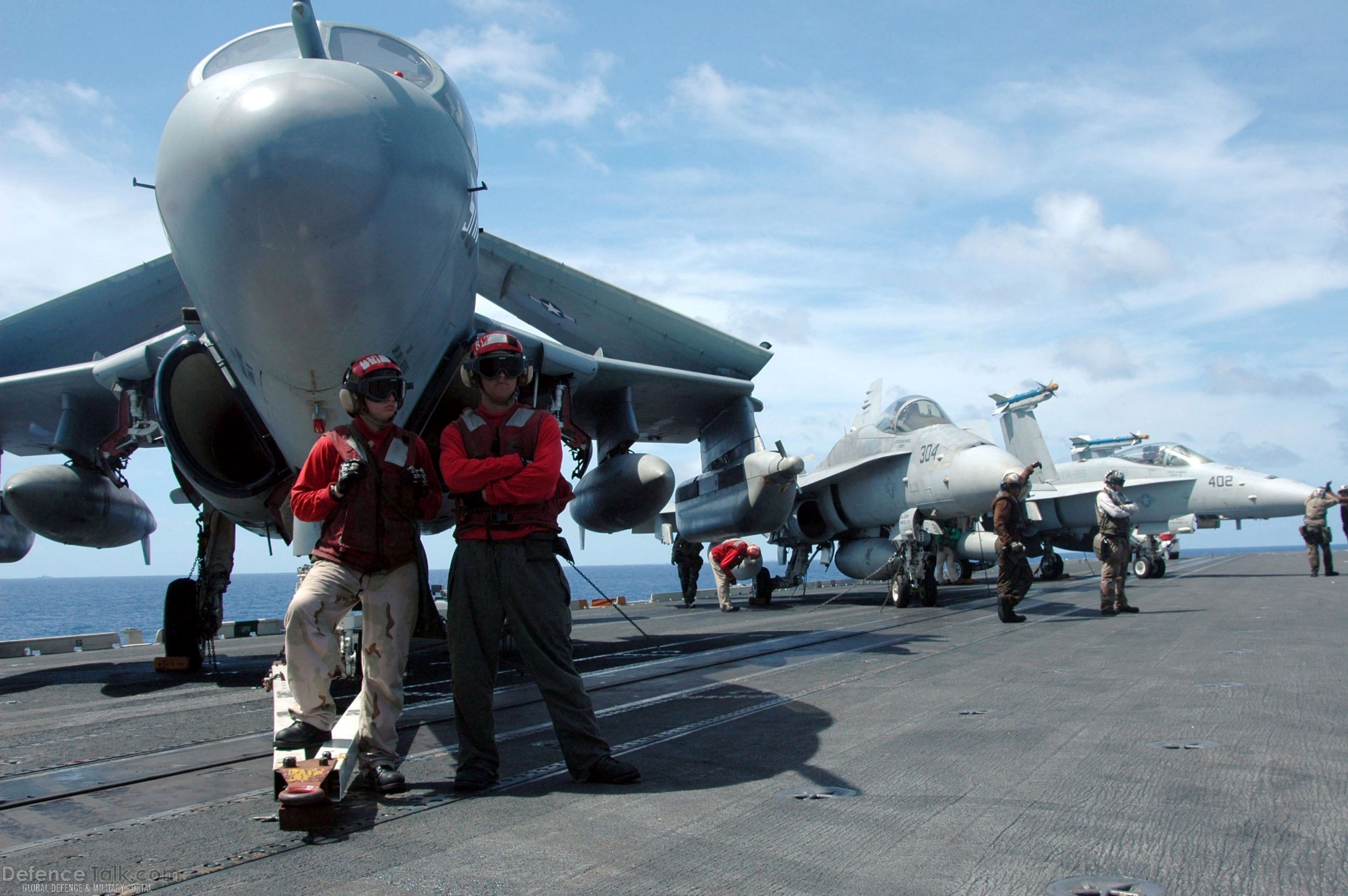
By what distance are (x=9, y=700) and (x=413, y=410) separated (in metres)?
4.34

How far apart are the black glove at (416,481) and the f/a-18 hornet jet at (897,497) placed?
38.5 ft

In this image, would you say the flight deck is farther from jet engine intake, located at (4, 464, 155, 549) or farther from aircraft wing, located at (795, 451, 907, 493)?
aircraft wing, located at (795, 451, 907, 493)

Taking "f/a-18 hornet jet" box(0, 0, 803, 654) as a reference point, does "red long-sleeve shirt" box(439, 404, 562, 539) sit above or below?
below

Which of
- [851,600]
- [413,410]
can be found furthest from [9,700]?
[851,600]

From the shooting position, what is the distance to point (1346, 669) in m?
6.12

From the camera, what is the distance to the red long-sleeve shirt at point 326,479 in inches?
153

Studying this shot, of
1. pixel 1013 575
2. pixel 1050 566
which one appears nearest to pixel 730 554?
pixel 1013 575

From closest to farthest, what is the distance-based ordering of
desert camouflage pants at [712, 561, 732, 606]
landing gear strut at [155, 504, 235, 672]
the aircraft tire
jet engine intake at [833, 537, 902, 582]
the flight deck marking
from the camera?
the flight deck marking → landing gear strut at [155, 504, 235, 672] → the aircraft tire → desert camouflage pants at [712, 561, 732, 606] → jet engine intake at [833, 537, 902, 582]

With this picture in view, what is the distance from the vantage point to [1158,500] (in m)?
Answer: 23.2

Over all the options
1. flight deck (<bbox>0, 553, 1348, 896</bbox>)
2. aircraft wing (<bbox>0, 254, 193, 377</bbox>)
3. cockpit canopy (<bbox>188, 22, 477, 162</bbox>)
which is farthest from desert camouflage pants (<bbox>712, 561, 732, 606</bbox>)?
cockpit canopy (<bbox>188, 22, 477, 162</bbox>)

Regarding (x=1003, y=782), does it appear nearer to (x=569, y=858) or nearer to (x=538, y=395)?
(x=569, y=858)

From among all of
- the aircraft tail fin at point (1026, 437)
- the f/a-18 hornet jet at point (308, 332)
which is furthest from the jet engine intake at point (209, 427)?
the aircraft tail fin at point (1026, 437)

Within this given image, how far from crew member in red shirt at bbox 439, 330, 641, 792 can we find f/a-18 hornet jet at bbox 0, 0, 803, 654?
132cm

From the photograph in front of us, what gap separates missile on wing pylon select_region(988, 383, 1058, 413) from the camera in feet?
96.6
